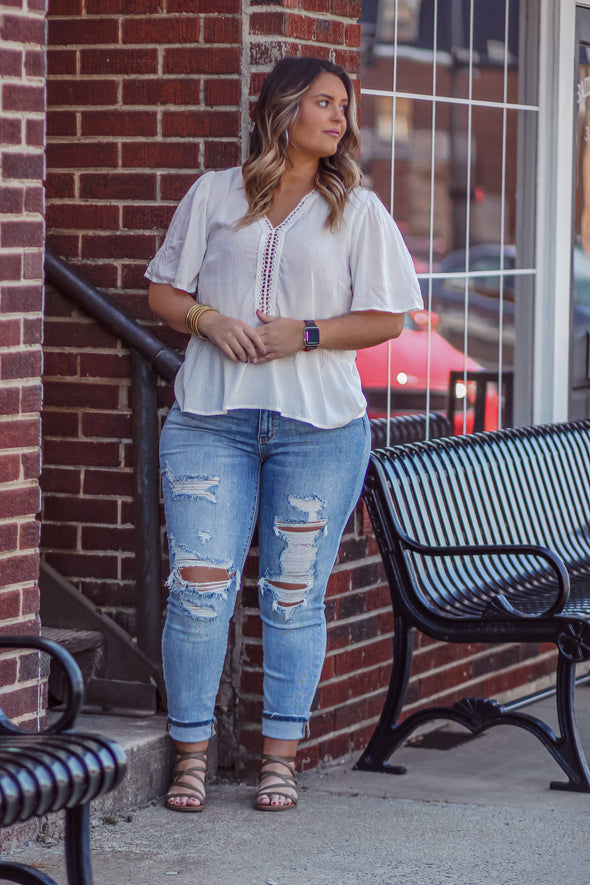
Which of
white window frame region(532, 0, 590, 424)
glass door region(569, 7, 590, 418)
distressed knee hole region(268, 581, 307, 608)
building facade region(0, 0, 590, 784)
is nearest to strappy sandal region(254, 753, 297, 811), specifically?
building facade region(0, 0, 590, 784)

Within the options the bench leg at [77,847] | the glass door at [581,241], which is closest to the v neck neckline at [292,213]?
the bench leg at [77,847]

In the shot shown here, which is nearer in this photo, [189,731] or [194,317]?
[194,317]

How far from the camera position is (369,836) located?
15.2ft

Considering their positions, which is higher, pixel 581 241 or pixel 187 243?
pixel 581 241

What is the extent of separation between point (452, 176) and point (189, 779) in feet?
8.51

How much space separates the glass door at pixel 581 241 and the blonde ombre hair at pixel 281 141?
2.48 m

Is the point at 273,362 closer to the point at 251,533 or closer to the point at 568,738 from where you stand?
the point at 251,533

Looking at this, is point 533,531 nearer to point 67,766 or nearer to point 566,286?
point 566,286

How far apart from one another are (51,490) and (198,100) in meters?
1.35

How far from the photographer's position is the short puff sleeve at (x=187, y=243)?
465 centimetres

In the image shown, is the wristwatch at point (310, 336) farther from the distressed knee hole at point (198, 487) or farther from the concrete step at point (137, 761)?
the concrete step at point (137, 761)

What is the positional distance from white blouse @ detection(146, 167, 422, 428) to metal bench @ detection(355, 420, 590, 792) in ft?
2.16

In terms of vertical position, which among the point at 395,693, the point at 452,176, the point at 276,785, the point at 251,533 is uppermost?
the point at 452,176

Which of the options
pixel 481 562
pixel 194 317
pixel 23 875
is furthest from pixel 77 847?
pixel 481 562
